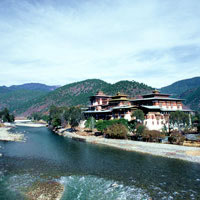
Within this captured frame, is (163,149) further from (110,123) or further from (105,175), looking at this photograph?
(110,123)

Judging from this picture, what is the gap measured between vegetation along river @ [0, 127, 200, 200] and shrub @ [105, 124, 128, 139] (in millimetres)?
16682

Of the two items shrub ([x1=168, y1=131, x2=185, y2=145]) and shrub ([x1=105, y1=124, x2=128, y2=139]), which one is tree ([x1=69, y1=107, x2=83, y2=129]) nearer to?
shrub ([x1=105, y1=124, x2=128, y2=139])

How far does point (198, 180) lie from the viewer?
1041 inches

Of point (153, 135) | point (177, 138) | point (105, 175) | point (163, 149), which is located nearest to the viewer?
point (105, 175)

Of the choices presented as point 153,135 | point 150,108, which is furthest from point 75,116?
point 153,135

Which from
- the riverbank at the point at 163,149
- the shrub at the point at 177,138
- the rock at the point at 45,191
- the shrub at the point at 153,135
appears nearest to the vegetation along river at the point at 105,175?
the rock at the point at 45,191

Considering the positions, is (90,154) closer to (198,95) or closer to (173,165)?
(173,165)

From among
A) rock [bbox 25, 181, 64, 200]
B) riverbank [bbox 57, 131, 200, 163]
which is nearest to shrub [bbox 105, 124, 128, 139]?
riverbank [bbox 57, 131, 200, 163]

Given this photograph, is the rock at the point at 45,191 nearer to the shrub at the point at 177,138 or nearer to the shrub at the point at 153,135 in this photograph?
the shrub at the point at 177,138

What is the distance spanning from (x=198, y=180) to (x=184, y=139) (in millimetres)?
22289

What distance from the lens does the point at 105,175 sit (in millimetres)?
28859

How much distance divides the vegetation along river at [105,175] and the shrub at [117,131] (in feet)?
54.7

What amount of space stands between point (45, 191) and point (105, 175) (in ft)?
30.4

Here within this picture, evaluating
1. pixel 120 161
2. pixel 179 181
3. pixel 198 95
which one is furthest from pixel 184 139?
pixel 198 95
